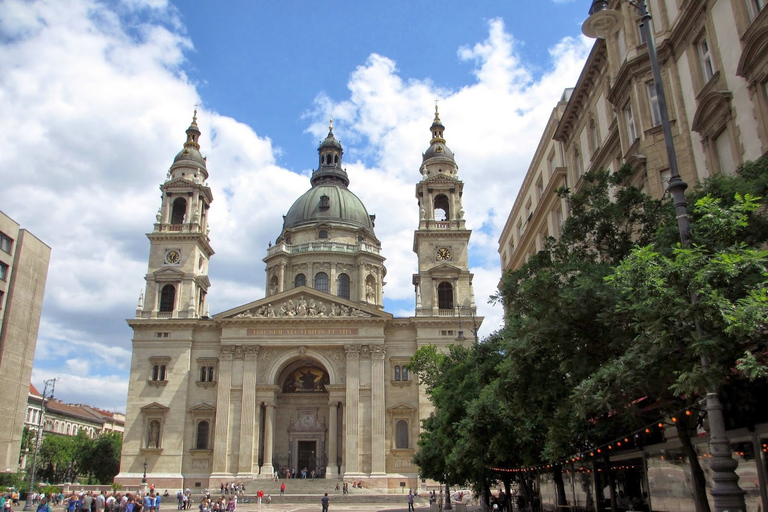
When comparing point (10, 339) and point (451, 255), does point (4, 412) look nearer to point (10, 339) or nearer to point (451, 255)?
point (10, 339)

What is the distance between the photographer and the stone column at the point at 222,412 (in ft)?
173

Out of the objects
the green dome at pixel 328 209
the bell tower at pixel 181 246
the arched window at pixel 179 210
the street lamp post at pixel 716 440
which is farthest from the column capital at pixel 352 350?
the street lamp post at pixel 716 440

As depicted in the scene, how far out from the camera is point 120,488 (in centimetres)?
4931

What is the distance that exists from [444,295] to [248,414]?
2016 centimetres

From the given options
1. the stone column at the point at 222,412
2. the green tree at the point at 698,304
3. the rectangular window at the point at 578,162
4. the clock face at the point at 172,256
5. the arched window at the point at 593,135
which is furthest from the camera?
the clock face at the point at 172,256

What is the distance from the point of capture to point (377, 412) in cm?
5447

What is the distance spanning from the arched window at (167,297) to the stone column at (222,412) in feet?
24.1

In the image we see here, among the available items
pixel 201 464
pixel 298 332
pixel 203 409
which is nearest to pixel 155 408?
pixel 203 409

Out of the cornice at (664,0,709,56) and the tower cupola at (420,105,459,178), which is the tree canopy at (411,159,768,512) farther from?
the tower cupola at (420,105,459,178)

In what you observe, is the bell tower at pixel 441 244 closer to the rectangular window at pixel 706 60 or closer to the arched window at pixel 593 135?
the arched window at pixel 593 135

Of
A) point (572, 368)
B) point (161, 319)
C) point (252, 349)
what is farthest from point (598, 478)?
point (161, 319)

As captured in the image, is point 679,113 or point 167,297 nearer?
point 679,113

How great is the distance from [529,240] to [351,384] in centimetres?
2659

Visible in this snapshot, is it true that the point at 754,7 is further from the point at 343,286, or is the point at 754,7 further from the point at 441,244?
the point at 343,286
